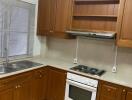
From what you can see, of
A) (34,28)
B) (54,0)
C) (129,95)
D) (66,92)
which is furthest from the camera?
(34,28)

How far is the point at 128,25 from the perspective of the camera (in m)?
2.34

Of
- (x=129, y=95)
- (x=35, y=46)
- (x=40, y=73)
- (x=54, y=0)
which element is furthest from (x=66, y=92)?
(x=54, y=0)

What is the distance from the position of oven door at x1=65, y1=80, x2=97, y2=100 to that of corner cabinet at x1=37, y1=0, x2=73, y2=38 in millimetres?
945

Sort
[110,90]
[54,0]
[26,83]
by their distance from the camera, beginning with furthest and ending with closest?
1. [54,0]
2. [26,83]
3. [110,90]

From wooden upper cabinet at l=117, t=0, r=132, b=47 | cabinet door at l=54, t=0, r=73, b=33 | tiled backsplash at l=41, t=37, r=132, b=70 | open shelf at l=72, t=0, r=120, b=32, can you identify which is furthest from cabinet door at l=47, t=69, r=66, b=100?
wooden upper cabinet at l=117, t=0, r=132, b=47

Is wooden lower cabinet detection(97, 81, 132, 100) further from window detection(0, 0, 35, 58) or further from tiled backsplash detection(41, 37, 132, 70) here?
window detection(0, 0, 35, 58)

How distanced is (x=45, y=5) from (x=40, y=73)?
1.42 meters

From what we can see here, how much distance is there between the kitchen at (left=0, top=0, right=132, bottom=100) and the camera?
239 cm

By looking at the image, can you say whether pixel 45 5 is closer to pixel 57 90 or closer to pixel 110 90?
pixel 57 90

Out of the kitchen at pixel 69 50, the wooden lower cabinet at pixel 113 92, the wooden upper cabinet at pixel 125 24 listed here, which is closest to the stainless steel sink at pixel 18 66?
the kitchen at pixel 69 50

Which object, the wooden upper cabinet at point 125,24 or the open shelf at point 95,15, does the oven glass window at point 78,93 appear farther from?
the open shelf at point 95,15

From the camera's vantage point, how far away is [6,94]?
2.27 meters

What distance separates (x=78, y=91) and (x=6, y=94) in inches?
45.6

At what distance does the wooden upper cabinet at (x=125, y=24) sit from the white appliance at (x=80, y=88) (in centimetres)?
77
